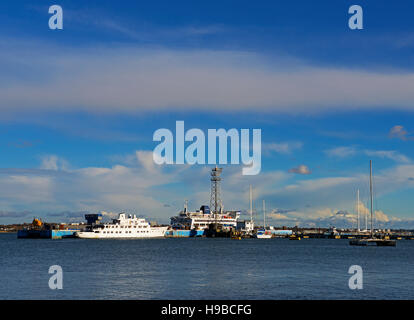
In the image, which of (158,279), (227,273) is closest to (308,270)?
(227,273)

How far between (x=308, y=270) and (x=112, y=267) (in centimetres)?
2600

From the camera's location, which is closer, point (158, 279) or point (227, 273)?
point (158, 279)
